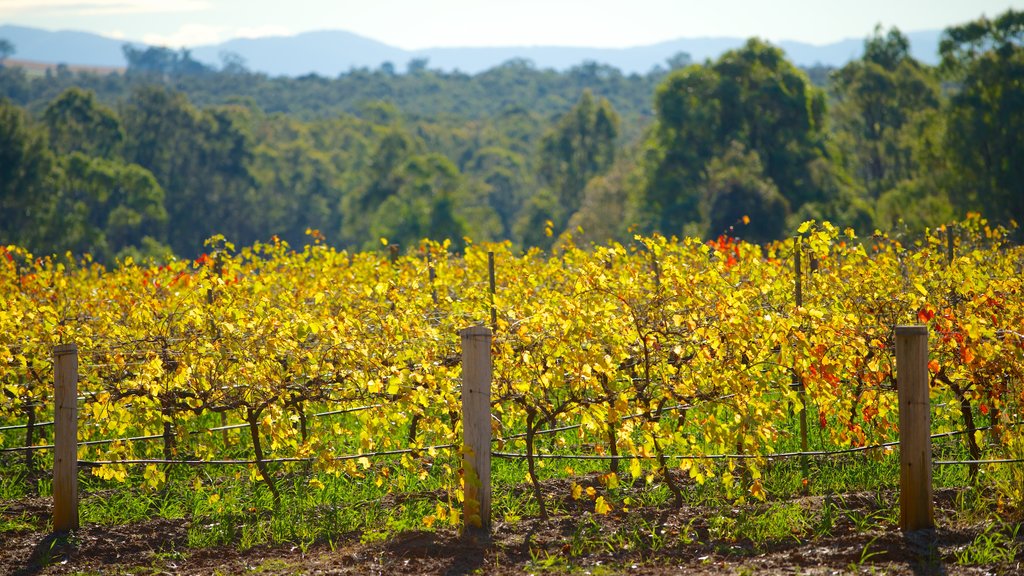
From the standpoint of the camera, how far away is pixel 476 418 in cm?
563

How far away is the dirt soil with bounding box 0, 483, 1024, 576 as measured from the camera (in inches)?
199

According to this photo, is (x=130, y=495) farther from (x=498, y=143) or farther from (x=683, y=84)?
(x=498, y=143)

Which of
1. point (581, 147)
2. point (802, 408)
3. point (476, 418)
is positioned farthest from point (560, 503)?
point (581, 147)

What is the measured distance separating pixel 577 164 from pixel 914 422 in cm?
5337

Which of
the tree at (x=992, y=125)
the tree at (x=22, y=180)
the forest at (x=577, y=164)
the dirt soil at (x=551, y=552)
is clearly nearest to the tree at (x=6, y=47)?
the forest at (x=577, y=164)

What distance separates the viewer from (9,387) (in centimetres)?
689

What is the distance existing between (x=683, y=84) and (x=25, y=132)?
27.0 meters

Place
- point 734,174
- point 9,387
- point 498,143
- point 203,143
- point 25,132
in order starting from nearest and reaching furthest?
1. point 9,387
2. point 734,174
3. point 25,132
4. point 203,143
5. point 498,143

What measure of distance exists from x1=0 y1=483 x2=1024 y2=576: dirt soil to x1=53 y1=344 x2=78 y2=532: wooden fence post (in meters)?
0.13

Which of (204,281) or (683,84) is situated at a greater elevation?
(683,84)

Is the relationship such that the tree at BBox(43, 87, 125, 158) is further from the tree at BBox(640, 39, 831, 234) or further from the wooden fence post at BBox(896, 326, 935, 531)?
the wooden fence post at BBox(896, 326, 935, 531)

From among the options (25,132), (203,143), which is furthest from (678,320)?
(203,143)

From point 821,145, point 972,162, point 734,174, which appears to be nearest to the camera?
point 972,162

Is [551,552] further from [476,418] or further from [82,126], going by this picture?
[82,126]
